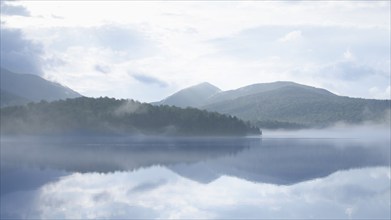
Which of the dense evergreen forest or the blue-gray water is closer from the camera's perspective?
the blue-gray water

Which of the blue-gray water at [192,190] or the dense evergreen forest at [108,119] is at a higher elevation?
the dense evergreen forest at [108,119]

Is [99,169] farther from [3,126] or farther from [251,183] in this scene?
[3,126]

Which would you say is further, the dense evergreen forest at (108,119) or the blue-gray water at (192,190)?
the dense evergreen forest at (108,119)

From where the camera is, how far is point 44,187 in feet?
106

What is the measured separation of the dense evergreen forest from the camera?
14425 cm

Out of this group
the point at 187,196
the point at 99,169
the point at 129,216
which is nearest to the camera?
the point at 129,216

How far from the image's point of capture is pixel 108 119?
14888 centimetres

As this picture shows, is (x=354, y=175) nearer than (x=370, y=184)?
No

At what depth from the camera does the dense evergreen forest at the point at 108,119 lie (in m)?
144

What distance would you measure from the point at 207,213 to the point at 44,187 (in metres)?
13.1

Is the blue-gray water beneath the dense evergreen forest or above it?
→ beneath

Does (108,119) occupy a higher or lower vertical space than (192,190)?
higher

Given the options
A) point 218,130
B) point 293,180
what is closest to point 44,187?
point 293,180

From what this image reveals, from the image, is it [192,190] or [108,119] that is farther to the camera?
[108,119]
